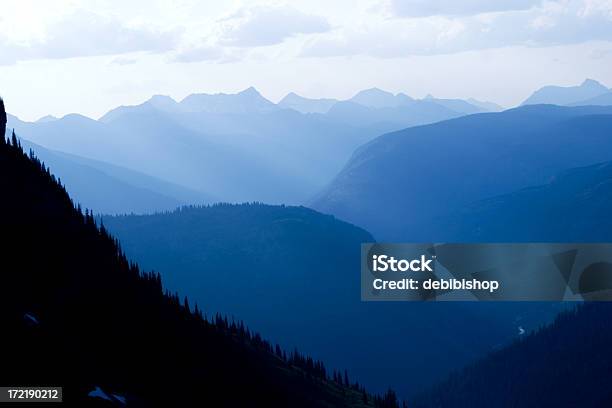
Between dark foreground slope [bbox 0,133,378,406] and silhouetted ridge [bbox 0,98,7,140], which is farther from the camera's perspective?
silhouetted ridge [bbox 0,98,7,140]

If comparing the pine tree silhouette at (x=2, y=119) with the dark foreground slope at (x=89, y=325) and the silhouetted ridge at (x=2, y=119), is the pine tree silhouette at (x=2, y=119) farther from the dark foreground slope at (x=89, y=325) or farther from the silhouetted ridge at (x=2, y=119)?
the dark foreground slope at (x=89, y=325)

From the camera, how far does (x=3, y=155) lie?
150m

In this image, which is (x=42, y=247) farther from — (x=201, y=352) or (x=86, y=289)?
(x=201, y=352)

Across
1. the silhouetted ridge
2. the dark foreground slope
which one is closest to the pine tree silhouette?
the silhouetted ridge

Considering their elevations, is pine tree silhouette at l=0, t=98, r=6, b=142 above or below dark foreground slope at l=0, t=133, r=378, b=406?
above

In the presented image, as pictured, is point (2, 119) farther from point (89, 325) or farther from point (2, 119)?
point (89, 325)

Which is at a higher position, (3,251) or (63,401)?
(3,251)

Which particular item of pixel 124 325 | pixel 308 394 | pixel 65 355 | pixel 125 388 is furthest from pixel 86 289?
pixel 308 394

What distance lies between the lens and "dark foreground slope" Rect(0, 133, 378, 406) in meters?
91.8

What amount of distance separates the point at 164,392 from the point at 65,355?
94.8 ft

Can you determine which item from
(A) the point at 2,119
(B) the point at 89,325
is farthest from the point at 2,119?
(B) the point at 89,325

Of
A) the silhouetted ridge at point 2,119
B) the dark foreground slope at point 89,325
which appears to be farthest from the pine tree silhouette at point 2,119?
the dark foreground slope at point 89,325

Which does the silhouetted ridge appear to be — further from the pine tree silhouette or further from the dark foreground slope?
the dark foreground slope

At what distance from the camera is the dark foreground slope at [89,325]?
9181cm
